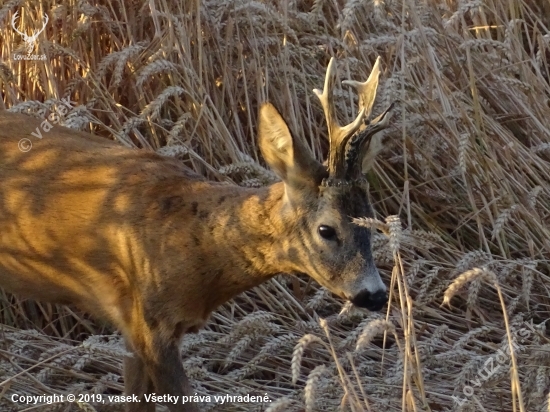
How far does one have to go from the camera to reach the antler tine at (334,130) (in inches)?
127

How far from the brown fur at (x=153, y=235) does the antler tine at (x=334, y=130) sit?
0.27 feet

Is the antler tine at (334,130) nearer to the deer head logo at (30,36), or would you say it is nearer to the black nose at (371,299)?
the black nose at (371,299)

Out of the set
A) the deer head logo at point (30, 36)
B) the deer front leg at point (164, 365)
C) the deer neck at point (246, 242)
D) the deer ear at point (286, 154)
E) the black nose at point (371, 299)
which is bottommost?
the deer front leg at point (164, 365)

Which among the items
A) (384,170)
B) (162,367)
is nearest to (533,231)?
(384,170)

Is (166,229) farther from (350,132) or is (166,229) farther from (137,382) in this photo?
(350,132)

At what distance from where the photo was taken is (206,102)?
4984mm

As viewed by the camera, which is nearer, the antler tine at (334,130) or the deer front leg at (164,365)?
the antler tine at (334,130)

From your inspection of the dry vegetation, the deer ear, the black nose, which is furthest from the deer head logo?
the black nose

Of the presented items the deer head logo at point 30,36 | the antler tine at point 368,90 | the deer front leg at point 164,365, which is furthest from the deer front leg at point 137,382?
the deer head logo at point 30,36

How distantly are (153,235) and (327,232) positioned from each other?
0.67m

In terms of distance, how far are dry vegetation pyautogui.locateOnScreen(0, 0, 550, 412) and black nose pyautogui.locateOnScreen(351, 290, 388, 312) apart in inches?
25.8

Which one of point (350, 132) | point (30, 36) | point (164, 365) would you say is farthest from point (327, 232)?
point (30, 36)

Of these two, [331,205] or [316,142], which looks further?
[316,142]

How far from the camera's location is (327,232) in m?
3.45
